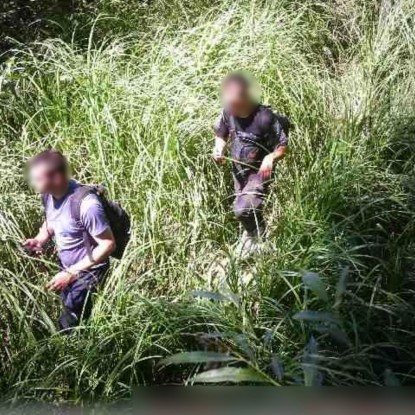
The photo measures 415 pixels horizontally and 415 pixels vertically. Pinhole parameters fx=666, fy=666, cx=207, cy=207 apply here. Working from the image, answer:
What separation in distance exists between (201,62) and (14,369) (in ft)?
8.86

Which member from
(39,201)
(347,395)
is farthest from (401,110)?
(347,395)

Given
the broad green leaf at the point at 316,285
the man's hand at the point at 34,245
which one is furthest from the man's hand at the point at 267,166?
the broad green leaf at the point at 316,285

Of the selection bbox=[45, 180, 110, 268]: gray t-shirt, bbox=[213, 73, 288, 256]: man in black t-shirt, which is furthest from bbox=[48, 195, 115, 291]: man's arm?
bbox=[213, 73, 288, 256]: man in black t-shirt

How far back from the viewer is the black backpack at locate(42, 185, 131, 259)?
3.02 m

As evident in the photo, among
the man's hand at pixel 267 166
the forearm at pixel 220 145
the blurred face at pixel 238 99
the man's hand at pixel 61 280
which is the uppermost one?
the blurred face at pixel 238 99

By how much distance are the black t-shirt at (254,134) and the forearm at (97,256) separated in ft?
3.74

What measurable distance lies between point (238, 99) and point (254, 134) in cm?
22

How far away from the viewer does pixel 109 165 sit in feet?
13.5

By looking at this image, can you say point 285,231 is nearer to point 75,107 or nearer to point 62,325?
point 62,325

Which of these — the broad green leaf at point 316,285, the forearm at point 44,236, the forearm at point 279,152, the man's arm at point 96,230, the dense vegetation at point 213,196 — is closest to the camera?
the broad green leaf at point 316,285

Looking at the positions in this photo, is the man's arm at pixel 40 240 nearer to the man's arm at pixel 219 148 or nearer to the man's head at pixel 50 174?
the man's head at pixel 50 174

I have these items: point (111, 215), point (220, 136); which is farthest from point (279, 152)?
point (111, 215)

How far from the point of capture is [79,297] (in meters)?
3.21

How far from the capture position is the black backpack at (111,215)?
3.02 m
